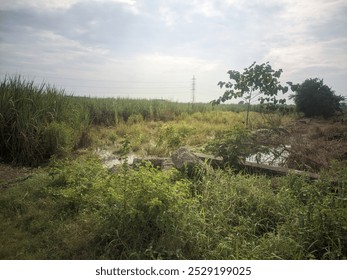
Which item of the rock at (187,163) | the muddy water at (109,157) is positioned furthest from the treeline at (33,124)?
the rock at (187,163)

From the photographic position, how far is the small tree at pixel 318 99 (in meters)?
Answer: 13.1

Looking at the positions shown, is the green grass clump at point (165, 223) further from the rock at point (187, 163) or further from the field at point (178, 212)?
the rock at point (187, 163)

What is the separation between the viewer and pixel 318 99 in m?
13.1

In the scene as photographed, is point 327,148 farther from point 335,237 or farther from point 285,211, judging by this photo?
point 335,237

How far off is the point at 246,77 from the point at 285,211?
12.7 feet

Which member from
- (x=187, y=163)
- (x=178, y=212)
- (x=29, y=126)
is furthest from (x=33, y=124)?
(x=178, y=212)

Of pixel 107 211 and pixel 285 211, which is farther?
pixel 285 211

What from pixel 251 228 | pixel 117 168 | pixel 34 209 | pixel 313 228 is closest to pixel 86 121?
pixel 117 168

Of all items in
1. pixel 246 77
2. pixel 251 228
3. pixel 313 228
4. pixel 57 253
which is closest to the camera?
pixel 57 253

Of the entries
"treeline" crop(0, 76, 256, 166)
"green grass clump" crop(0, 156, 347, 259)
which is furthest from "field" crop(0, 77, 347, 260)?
"treeline" crop(0, 76, 256, 166)

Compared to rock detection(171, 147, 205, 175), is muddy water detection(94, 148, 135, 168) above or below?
below

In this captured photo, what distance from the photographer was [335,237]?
230 centimetres

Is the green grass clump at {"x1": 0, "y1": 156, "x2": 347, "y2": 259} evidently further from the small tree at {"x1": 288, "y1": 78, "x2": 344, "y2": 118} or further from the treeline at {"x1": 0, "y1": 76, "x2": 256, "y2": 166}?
the small tree at {"x1": 288, "y1": 78, "x2": 344, "y2": 118}

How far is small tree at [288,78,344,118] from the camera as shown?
13.1 metres
